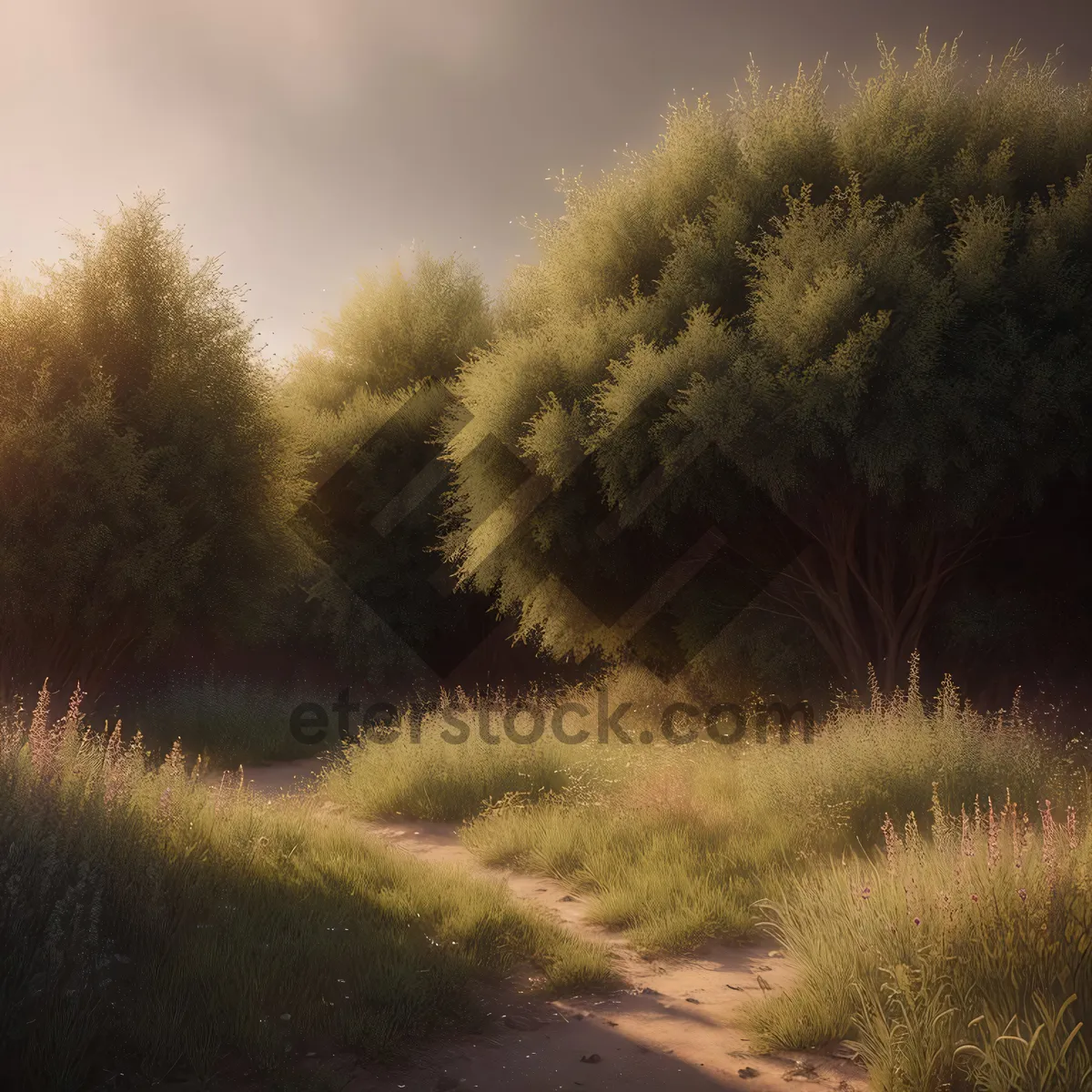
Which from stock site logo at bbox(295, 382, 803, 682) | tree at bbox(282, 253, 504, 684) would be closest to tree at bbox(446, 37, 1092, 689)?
stock site logo at bbox(295, 382, 803, 682)

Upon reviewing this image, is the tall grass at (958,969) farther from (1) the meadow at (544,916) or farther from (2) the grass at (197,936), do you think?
(2) the grass at (197,936)

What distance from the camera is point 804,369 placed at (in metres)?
12.0

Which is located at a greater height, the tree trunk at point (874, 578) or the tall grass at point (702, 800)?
the tree trunk at point (874, 578)

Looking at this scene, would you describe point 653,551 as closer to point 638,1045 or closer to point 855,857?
point 855,857

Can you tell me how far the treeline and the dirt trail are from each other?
23.7 ft

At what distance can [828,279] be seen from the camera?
11570 millimetres

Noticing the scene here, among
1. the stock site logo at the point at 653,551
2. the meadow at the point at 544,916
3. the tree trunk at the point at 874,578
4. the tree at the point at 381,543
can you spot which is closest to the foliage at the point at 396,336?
the tree at the point at 381,543

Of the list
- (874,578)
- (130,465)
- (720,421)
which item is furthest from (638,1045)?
(130,465)

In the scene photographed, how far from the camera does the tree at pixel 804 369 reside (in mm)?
11484

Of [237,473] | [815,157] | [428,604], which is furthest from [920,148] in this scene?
[428,604]

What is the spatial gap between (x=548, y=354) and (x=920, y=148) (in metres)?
6.19

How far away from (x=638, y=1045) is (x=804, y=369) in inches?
363

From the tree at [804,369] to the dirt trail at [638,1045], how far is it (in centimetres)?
729

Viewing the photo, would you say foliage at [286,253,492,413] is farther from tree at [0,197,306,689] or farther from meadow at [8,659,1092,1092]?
meadow at [8,659,1092,1092]
